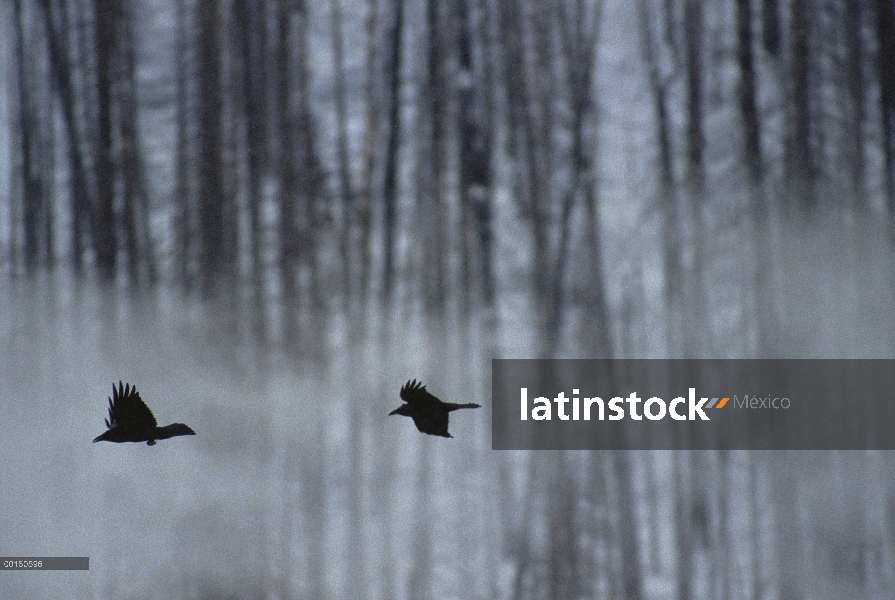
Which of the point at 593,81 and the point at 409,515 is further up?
the point at 593,81

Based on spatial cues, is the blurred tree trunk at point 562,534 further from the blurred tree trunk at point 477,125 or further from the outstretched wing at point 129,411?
the outstretched wing at point 129,411

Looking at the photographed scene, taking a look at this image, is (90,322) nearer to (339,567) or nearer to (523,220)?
(339,567)

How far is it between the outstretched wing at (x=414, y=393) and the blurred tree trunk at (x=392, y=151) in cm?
11

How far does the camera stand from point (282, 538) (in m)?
1.15

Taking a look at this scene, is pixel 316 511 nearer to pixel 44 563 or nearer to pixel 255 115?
pixel 44 563

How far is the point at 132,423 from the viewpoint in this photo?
113cm

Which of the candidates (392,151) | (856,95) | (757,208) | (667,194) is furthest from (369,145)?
(856,95)

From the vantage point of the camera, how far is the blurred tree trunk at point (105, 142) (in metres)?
1.18

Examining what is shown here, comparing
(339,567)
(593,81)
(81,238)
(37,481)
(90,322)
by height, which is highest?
(593,81)

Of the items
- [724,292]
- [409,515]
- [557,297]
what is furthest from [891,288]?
[409,515]

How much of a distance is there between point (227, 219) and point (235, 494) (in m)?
0.34

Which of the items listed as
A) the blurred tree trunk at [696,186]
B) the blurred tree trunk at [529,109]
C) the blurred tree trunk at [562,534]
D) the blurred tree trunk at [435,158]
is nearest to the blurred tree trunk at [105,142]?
the blurred tree trunk at [435,158]

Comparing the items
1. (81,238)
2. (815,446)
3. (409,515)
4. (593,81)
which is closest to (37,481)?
(81,238)

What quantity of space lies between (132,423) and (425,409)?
35cm
